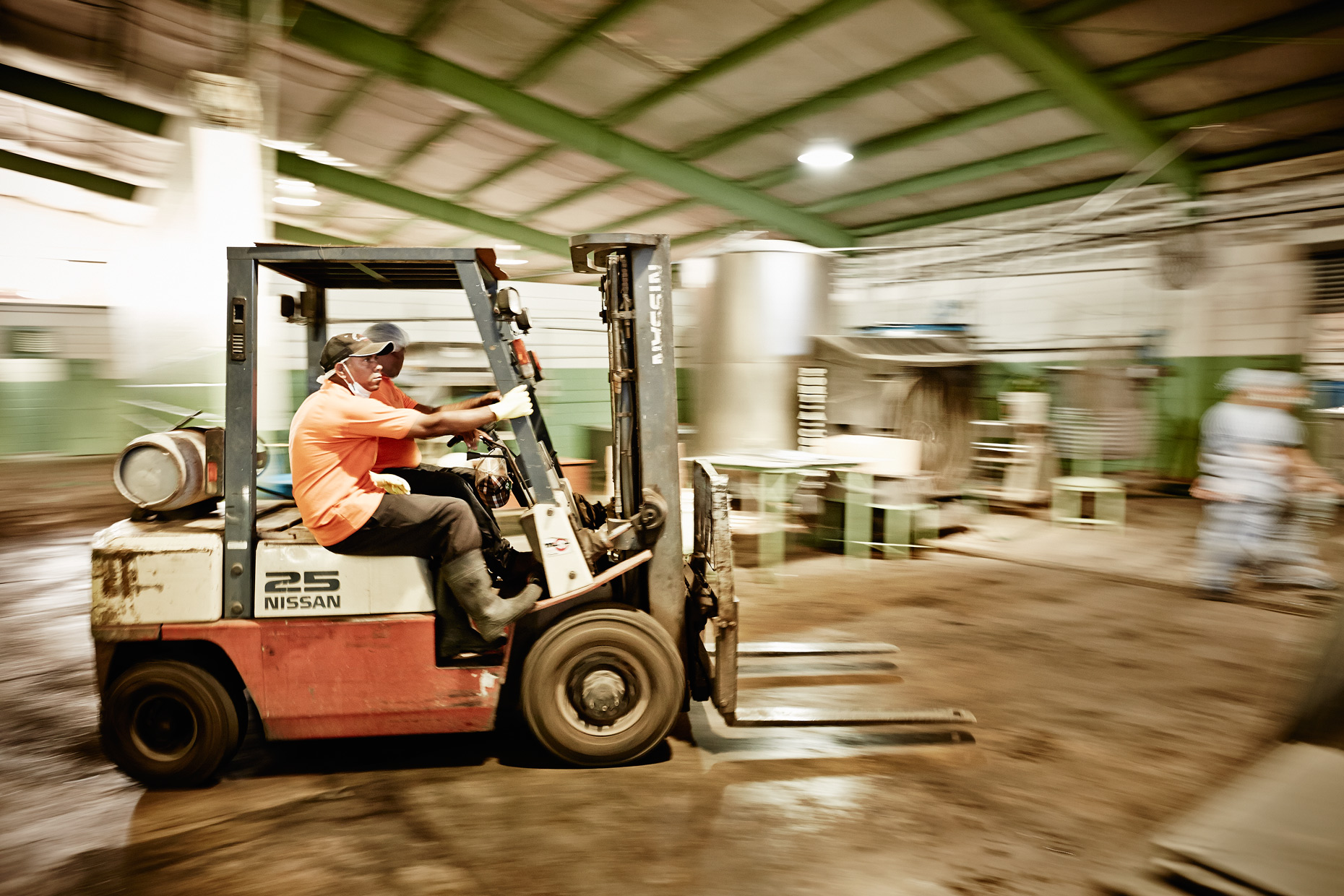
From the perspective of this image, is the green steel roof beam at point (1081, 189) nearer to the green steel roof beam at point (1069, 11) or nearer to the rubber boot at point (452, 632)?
the green steel roof beam at point (1069, 11)

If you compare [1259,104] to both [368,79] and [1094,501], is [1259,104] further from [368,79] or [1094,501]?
[368,79]

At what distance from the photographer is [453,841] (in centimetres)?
301

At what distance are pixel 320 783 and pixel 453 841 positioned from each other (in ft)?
2.97

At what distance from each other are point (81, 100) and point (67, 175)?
5.36 m

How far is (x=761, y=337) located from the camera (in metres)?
9.08

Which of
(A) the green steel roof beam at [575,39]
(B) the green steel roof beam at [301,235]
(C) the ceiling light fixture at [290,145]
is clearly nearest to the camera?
(A) the green steel roof beam at [575,39]

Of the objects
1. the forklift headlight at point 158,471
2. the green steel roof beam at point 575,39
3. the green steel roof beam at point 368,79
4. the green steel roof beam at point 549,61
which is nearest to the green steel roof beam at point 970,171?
the green steel roof beam at point 549,61

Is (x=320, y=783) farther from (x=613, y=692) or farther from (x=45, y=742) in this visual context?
(x=45, y=742)

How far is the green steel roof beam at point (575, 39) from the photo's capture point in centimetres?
860

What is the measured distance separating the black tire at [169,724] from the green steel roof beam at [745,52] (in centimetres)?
867

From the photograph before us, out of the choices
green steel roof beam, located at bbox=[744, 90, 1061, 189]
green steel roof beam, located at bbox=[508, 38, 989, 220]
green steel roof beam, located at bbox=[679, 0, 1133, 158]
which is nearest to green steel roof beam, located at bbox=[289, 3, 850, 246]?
green steel roof beam, located at bbox=[508, 38, 989, 220]

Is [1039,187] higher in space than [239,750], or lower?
higher

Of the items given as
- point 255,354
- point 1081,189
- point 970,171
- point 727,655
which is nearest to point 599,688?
point 727,655

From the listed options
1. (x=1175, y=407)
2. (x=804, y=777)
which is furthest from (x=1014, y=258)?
(x=804, y=777)
